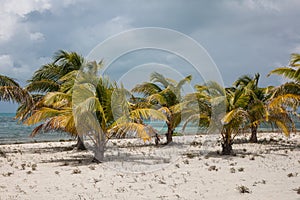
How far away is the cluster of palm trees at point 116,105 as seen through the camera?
10.7 m

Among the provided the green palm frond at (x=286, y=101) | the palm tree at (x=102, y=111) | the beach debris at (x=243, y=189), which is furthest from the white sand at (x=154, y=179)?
the green palm frond at (x=286, y=101)

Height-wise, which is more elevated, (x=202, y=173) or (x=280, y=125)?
(x=280, y=125)

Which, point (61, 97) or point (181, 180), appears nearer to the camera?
point (181, 180)

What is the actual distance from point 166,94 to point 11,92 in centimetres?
841

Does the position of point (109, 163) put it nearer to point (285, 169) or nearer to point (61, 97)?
point (61, 97)

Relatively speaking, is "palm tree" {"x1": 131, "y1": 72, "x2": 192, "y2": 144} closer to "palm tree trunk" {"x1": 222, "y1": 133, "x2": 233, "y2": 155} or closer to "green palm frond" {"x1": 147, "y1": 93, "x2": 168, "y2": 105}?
"green palm frond" {"x1": 147, "y1": 93, "x2": 168, "y2": 105}

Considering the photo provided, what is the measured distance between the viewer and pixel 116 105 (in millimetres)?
10977

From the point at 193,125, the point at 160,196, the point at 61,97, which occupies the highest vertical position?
the point at 61,97

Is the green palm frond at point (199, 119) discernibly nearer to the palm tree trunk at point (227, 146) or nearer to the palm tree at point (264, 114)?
the palm tree trunk at point (227, 146)

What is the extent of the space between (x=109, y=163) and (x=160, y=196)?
4.56m

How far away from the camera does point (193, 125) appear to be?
1284 centimetres

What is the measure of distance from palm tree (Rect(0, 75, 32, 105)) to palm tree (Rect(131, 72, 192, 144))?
6277 millimetres

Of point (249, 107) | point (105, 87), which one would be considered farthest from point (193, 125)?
point (105, 87)

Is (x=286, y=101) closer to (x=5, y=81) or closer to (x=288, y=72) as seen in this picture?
(x=288, y=72)
